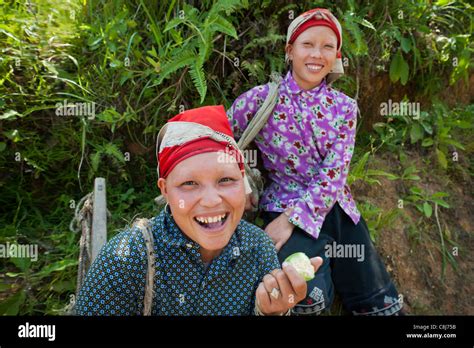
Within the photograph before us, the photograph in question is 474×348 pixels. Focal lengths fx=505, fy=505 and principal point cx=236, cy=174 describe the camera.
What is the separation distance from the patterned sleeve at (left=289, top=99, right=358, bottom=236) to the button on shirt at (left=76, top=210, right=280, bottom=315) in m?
0.70

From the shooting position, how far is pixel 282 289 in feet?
6.84

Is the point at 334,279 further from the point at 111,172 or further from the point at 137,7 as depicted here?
the point at 137,7

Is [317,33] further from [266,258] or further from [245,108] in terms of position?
[266,258]

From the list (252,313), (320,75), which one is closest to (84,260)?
(252,313)

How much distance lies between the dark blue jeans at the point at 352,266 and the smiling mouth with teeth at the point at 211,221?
3.23 feet

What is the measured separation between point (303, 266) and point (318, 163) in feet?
4.21

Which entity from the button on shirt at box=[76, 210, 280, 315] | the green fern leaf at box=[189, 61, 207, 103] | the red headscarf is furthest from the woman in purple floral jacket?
the red headscarf

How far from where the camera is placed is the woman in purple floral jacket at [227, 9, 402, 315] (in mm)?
3178

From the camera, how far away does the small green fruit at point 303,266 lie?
6.95 ft

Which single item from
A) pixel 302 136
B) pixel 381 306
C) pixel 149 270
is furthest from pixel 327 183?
pixel 149 270

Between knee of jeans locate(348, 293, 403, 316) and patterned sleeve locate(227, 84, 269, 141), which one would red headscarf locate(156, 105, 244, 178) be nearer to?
patterned sleeve locate(227, 84, 269, 141)

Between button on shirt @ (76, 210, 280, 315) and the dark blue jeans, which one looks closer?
button on shirt @ (76, 210, 280, 315)

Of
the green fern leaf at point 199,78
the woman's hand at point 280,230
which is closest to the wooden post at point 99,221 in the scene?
the green fern leaf at point 199,78

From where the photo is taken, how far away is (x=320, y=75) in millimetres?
3246
